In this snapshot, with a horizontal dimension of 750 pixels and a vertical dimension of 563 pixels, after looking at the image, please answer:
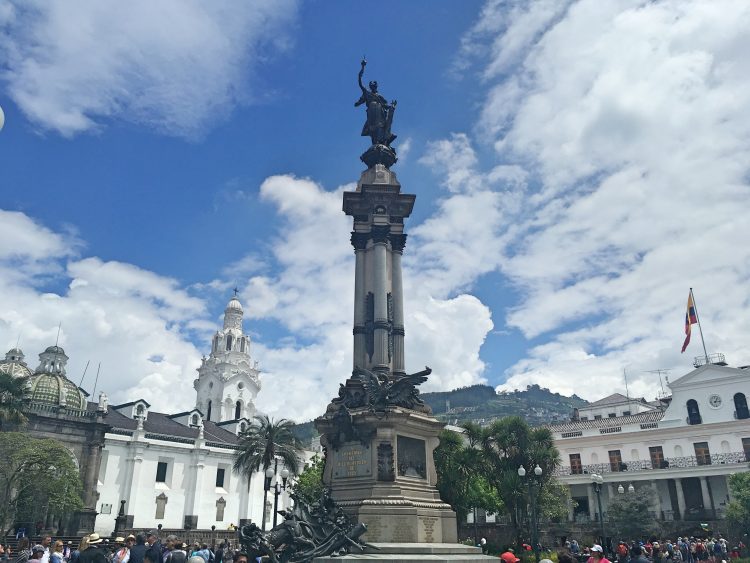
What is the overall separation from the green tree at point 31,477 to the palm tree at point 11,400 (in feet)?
11.3

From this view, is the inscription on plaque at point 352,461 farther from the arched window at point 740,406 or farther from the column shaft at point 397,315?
the arched window at point 740,406

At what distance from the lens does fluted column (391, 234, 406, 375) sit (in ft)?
64.0

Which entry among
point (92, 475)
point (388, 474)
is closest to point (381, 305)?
point (388, 474)

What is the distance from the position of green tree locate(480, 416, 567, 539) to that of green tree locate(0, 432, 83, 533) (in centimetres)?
2817

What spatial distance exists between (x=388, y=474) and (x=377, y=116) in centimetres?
1356

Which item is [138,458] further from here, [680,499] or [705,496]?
[705,496]

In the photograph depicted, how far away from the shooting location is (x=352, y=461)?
16.5 meters

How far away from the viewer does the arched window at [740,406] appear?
45.1 metres

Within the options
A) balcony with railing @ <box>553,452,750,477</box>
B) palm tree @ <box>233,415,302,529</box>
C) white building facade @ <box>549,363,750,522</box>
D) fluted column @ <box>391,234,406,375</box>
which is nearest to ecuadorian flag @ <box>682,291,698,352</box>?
white building facade @ <box>549,363,750,522</box>

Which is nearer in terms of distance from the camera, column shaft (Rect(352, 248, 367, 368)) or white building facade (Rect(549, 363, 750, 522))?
column shaft (Rect(352, 248, 367, 368))

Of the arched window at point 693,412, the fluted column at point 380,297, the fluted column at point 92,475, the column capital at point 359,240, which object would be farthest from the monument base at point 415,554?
the fluted column at point 92,475

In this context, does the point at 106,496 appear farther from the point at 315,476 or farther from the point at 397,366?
the point at 397,366

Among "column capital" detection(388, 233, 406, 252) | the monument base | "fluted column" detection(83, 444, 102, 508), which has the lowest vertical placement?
the monument base

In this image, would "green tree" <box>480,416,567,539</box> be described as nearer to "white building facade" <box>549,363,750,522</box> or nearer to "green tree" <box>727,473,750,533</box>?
"white building facade" <box>549,363,750,522</box>
